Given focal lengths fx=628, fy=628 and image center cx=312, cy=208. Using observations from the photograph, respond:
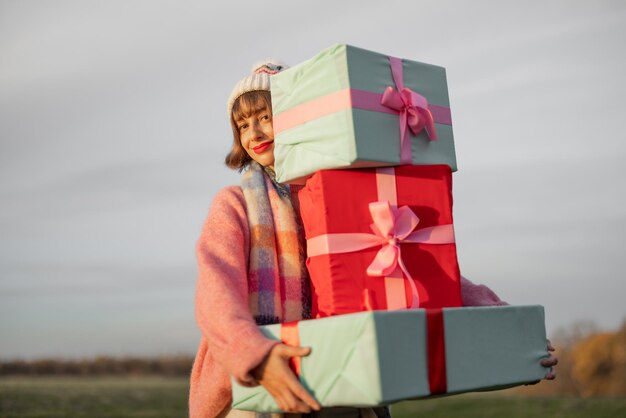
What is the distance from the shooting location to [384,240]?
192 centimetres

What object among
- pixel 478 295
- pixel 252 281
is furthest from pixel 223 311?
pixel 478 295

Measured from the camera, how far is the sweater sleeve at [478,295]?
7.87ft

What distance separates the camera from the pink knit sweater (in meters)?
1.75

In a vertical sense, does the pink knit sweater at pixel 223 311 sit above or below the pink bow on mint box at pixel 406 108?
below

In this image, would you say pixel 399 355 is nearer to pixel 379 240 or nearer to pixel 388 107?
pixel 379 240

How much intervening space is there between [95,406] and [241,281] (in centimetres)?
458

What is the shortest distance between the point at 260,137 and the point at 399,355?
1.06 metres

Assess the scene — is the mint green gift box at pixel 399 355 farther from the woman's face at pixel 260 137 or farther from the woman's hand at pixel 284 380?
the woman's face at pixel 260 137

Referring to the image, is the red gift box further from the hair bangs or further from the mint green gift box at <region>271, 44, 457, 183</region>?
the hair bangs

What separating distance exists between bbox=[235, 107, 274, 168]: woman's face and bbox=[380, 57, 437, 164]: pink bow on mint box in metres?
0.55

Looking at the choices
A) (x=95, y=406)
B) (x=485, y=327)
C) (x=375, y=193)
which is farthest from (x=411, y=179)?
(x=95, y=406)

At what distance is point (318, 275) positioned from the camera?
6.37ft

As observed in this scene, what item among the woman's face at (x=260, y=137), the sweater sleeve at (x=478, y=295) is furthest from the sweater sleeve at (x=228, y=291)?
the sweater sleeve at (x=478, y=295)

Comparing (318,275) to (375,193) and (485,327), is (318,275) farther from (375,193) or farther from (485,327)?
(485,327)
